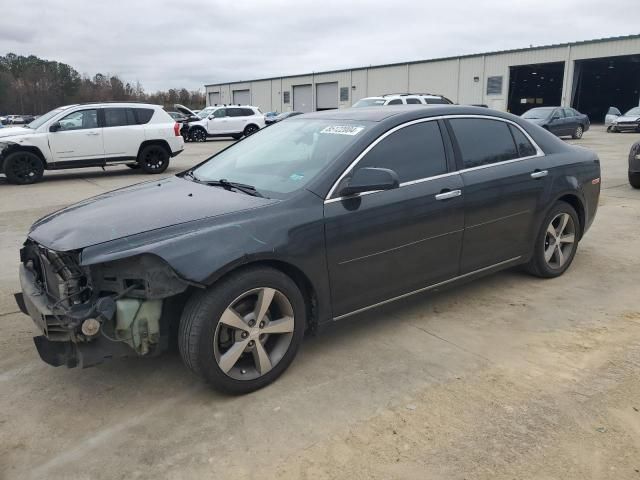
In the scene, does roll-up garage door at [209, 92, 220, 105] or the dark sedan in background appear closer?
the dark sedan in background

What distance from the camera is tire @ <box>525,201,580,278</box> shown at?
4.73m

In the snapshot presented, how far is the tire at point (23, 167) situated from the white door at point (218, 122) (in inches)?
590

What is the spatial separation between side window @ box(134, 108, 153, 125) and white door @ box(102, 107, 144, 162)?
0.11 meters

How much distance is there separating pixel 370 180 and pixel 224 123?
24.6 meters

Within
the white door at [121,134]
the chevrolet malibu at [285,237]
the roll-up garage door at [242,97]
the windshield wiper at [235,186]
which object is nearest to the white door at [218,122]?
the white door at [121,134]

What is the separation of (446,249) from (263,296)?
155 centimetres

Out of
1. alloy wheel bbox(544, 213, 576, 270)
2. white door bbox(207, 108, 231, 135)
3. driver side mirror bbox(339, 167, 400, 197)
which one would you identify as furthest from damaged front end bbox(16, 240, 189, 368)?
white door bbox(207, 108, 231, 135)

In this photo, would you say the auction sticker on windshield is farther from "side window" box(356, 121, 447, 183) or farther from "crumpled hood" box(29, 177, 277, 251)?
"crumpled hood" box(29, 177, 277, 251)

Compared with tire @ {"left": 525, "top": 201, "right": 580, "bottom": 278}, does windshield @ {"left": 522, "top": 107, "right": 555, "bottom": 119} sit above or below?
above

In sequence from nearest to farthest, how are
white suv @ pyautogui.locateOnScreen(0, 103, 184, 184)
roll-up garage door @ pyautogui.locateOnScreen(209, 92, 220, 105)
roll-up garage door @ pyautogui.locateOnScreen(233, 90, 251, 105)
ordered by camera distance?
white suv @ pyautogui.locateOnScreen(0, 103, 184, 184) < roll-up garage door @ pyautogui.locateOnScreen(233, 90, 251, 105) < roll-up garage door @ pyautogui.locateOnScreen(209, 92, 220, 105)

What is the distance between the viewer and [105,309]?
271cm

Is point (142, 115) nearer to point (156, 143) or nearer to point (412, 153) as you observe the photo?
point (156, 143)

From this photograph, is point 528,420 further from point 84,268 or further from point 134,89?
point 134,89

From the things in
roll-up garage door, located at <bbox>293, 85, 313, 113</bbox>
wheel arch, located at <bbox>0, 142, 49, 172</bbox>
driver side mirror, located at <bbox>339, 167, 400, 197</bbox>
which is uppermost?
roll-up garage door, located at <bbox>293, 85, 313, 113</bbox>
